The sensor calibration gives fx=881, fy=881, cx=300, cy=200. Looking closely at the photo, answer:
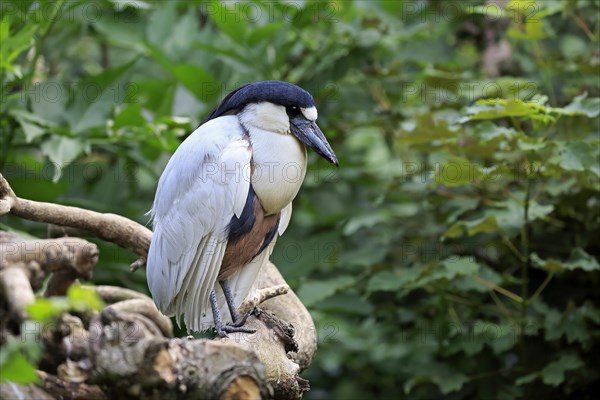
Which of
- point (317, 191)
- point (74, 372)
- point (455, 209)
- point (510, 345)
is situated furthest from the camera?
point (317, 191)

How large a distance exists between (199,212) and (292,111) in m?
0.46

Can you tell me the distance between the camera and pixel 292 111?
299cm

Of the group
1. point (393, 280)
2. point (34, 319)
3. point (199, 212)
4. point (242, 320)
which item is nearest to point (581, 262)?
point (393, 280)

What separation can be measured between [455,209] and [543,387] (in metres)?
0.90

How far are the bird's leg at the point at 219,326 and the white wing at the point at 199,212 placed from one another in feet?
0.12

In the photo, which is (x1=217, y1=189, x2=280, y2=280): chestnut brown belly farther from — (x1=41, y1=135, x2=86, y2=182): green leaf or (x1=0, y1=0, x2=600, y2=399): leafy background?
(x1=41, y1=135, x2=86, y2=182): green leaf

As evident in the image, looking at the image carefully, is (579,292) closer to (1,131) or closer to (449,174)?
(449,174)

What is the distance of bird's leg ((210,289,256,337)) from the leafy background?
74 cm

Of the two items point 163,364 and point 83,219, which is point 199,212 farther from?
point 163,364

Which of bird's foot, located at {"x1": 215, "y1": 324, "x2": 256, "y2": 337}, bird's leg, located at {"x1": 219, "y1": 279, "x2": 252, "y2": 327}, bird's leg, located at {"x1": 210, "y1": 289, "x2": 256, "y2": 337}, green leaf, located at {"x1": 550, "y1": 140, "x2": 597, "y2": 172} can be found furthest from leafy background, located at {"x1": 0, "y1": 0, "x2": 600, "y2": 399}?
bird's foot, located at {"x1": 215, "y1": 324, "x2": 256, "y2": 337}

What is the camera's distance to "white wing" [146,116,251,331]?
2877 mm

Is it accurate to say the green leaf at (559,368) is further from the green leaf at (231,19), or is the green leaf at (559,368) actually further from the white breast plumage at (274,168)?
the green leaf at (231,19)

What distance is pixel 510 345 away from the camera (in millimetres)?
3746

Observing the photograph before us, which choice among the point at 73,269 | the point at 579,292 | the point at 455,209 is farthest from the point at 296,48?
the point at 73,269
